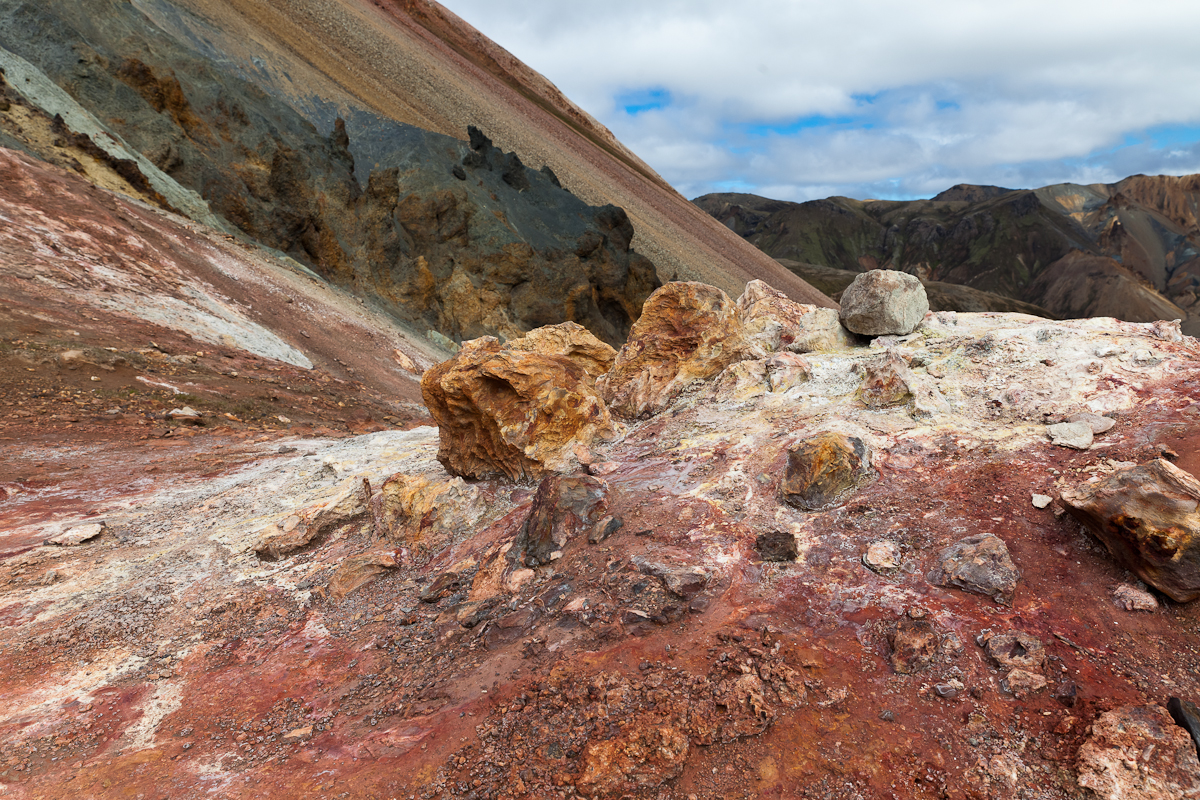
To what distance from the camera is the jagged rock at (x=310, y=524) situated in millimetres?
7285

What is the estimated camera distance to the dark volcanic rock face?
2233cm

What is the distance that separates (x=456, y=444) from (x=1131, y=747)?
7.31 m

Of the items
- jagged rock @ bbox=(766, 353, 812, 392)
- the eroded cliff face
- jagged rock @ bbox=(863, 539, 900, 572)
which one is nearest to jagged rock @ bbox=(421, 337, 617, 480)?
the eroded cliff face

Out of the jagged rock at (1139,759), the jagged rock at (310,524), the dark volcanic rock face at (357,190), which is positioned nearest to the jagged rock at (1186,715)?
the jagged rock at (1139,759)

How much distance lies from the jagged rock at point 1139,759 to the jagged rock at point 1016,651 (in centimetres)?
45

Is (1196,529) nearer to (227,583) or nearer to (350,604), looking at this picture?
(350,604)

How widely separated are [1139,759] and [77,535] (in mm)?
10193

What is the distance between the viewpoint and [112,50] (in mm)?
23031

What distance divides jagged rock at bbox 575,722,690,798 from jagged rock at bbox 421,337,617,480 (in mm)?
4103

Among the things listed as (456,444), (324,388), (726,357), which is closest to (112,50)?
(324,388)

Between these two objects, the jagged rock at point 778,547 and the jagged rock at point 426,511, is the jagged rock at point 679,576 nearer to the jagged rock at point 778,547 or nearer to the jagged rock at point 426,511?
the jagged rock at point 778,547

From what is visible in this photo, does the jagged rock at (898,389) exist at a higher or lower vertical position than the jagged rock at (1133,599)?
higher

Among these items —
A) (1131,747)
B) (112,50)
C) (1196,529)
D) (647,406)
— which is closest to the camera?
(1131,747)

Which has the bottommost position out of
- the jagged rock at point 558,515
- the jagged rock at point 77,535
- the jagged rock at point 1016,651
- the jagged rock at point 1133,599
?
the jagged rock at point 77,535
